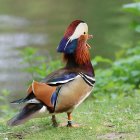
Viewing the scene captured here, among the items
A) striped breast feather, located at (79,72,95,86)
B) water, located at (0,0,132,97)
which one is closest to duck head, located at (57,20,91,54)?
striped breast feather, located at (79,72,95,86)

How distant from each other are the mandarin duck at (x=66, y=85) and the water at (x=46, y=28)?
19.1ft

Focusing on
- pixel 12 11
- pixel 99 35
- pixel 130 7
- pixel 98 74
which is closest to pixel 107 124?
pixel 98 74

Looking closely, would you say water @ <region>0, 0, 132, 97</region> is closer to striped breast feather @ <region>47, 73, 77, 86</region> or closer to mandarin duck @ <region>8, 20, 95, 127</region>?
mandarin duck @ <region>8, 20, 95, 127</region>

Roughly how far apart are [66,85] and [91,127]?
61cm

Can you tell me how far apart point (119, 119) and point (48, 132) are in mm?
850

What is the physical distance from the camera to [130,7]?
9.92 m

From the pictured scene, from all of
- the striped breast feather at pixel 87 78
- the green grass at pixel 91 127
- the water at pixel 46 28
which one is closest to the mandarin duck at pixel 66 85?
the striped breast feather at pixel 87 78

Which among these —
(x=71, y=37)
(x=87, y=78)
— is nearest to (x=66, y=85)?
(x=87, y=78)

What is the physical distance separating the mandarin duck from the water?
581cm

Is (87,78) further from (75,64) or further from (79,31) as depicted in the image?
(79,31)

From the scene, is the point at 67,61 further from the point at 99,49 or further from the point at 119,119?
the point at 99,49

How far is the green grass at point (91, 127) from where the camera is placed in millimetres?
5215

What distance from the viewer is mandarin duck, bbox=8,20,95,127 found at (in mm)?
5027

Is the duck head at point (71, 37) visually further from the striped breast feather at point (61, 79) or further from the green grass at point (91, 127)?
the green grass at point (91, 127)
